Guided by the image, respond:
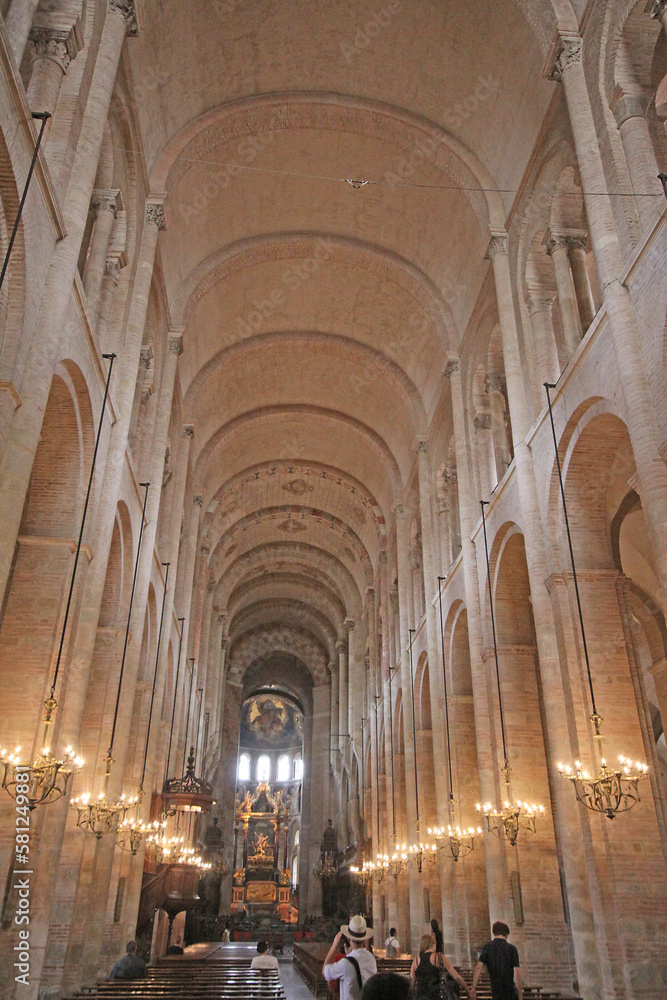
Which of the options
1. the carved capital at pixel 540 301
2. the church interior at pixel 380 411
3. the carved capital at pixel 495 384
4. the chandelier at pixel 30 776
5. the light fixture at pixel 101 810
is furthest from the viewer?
the carved capital at pixel 495 384

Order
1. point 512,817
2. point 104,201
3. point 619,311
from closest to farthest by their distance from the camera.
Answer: point 619,311
point 104,201
point 512,817

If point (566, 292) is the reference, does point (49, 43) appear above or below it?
below

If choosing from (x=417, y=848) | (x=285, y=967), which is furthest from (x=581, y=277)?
(x=285, y=967)

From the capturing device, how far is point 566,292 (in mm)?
13258

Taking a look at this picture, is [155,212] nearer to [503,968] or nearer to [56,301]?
[56,301]

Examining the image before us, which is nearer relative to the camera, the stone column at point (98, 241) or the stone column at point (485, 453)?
the stone column at point (98, 241)

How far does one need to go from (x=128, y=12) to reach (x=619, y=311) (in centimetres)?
866

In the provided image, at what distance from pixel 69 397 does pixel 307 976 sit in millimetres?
15693

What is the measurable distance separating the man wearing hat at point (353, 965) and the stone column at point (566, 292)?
9.44 meters

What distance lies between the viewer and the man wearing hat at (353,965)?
5.19m

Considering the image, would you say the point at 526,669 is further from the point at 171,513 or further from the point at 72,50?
the point at 72,50

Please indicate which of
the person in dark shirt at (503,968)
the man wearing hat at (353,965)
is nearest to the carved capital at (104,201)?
the man wearing hat at (353,965)

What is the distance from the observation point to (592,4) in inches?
478

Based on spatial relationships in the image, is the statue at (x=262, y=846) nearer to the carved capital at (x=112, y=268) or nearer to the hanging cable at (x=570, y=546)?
the hanging cable at (x=570, y=546)
